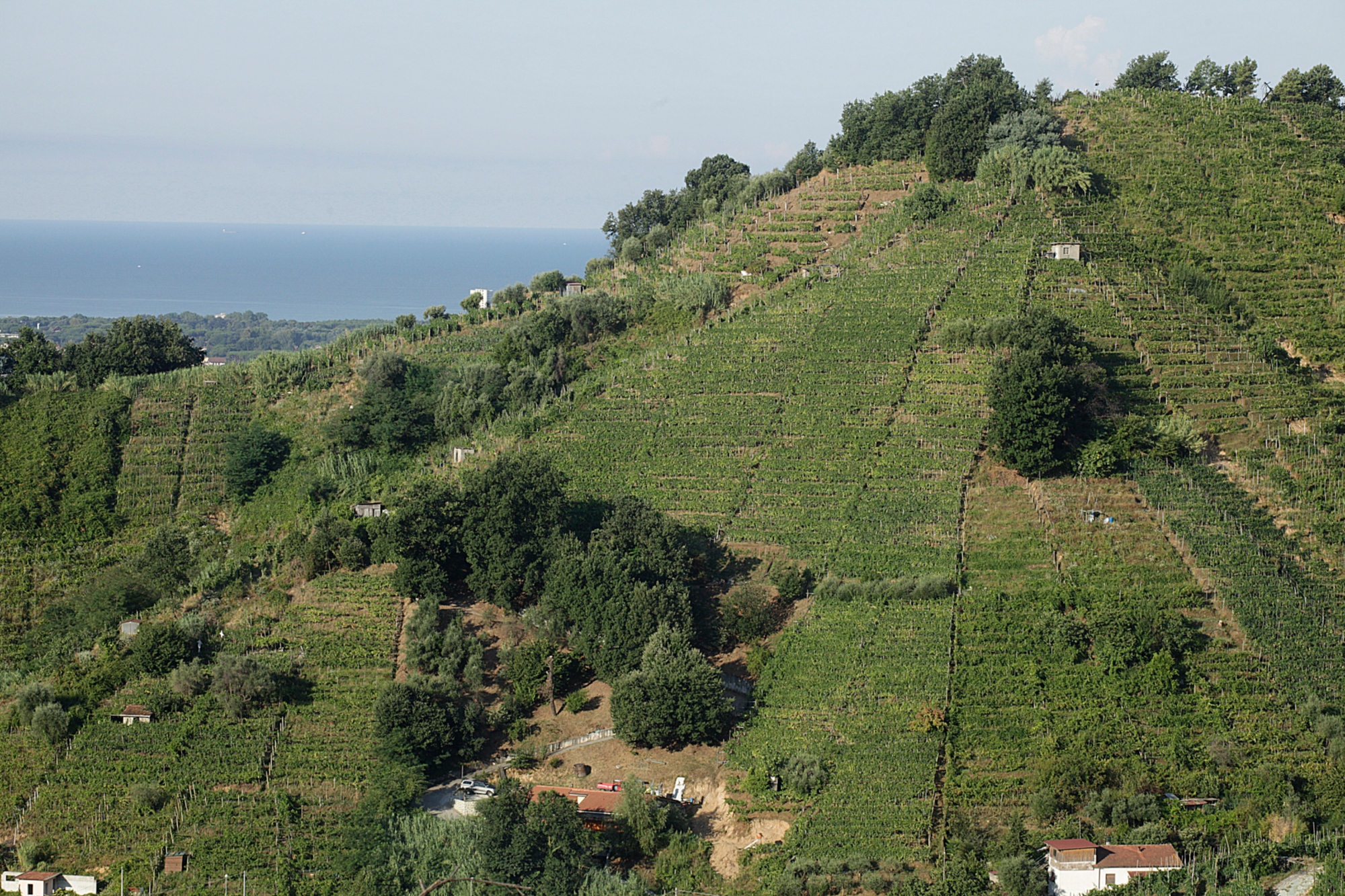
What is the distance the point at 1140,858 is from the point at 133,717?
79.3ft

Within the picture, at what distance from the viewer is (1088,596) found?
1258 inches

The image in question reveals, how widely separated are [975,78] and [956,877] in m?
43.8

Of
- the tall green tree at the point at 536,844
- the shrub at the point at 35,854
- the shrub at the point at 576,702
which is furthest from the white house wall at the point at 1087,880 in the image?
the shrub at the point at 35,854

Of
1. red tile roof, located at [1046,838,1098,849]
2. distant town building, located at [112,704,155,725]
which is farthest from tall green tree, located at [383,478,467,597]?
red tile roof, located at [1046,838,1098,849]

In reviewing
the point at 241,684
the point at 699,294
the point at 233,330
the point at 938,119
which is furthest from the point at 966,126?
the point at 233,330

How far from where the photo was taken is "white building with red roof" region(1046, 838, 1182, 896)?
24.7 meters

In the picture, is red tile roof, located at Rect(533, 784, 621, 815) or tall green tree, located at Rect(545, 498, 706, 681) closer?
red tile roof, located at Rect(533, 784, 621, 815)

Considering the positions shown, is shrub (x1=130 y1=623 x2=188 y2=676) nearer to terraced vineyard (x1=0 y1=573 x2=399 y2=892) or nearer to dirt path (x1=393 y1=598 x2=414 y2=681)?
terraced vineyard (x1=0 y1=573 x2=399 y2=892)

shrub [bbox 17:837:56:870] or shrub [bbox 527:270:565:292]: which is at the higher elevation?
shrub [bbox 527:270:565:292]

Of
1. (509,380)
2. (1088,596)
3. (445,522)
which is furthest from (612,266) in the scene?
(1088,596)

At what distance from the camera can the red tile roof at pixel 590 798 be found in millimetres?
27109

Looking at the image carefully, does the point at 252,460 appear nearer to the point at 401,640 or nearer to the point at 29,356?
the point at 29,356

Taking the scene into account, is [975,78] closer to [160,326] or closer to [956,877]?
[160,326]

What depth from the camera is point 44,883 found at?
2556 cm
